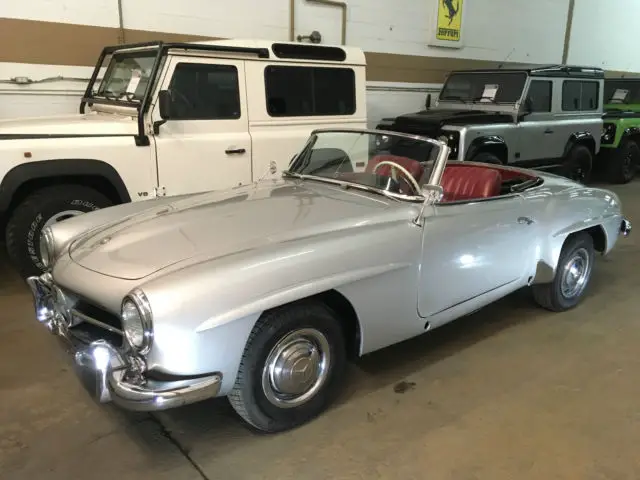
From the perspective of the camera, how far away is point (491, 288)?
3609 millimetres

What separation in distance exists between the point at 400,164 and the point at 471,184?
725 millimetres

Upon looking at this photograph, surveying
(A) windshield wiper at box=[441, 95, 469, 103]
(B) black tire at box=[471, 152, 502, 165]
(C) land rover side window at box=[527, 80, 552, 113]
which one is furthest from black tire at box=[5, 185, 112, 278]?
(C) land rover side window at box=[527, 80, 552, 113]

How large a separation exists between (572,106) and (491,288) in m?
6.55

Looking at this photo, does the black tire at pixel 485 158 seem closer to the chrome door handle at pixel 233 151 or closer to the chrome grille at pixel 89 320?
the chrome door handle at pixel 233 151

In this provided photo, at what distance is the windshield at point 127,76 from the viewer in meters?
5.12

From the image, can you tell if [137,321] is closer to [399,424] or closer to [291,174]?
[399,424]

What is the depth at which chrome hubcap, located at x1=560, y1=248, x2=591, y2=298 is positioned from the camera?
435cm

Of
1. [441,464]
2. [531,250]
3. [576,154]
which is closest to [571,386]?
[531,250]

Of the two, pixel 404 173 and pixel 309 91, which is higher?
pixel 309 91

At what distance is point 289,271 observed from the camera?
2.55 m

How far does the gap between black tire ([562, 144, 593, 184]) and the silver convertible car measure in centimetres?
551

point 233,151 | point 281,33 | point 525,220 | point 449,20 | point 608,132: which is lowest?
point 525,220

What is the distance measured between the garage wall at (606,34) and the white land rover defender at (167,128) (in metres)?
8.36

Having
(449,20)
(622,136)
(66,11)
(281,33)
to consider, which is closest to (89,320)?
(66,11)
